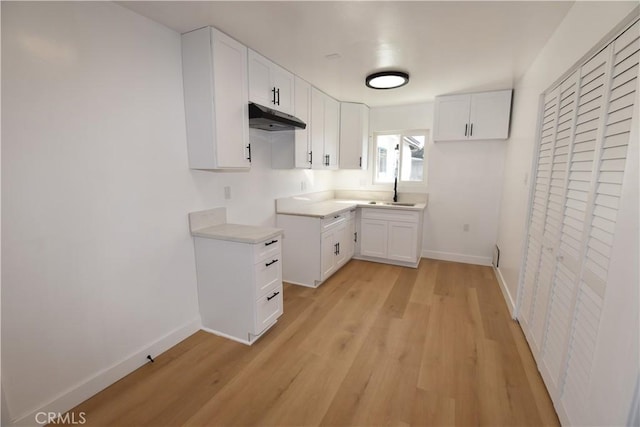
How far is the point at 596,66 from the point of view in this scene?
142cm

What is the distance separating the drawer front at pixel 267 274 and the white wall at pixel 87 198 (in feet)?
2.14

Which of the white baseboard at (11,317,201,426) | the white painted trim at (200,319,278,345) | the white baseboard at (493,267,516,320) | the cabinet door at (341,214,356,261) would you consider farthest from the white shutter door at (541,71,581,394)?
the white baseboard at (11,317,201,426)

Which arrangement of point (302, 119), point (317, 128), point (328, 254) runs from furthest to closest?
1. point (317, 128)
2. point (328, 254)
3. point (302, 119)

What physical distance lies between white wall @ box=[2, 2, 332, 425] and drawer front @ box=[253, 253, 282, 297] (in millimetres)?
652

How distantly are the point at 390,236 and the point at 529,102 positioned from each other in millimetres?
2148

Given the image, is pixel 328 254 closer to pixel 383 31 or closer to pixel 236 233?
pixel 236 233

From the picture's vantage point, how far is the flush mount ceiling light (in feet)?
9.29

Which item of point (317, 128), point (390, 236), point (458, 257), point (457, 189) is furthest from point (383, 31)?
point (458, 257)

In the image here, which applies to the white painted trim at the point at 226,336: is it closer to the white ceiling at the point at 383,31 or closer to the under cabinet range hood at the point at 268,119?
the under cabinet range hood at the point at 268,119

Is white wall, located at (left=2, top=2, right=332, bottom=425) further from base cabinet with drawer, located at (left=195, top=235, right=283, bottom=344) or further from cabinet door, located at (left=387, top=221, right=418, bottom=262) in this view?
cabinet door, located at (left=387, top=221, right=418, bottom=262)

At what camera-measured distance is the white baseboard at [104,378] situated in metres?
1.52

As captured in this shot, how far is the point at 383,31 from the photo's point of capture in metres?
2.03

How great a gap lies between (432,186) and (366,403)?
334 cm

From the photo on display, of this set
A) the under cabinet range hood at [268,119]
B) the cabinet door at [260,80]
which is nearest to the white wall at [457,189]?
the under cabinet range hood at [268,119]
